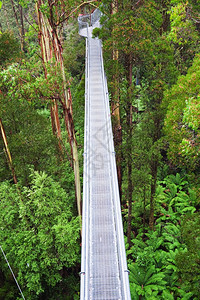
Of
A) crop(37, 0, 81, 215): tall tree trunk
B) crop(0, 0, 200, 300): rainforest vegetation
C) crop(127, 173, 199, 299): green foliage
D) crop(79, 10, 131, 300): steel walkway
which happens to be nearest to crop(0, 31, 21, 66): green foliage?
crop(0, 0, 200, 300): rainforest vegetation

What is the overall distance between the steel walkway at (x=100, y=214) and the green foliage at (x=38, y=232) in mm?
2028

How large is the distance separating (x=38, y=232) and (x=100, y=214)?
3.38m

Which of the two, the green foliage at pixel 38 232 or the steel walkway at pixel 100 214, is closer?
the steel walkway at pixel 100 214

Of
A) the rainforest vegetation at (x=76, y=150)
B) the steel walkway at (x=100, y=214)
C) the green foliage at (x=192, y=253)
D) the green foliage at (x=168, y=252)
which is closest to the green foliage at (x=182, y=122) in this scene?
the rainforest vegetation at (x=76, y=150)

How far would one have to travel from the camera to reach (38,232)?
8742 mm

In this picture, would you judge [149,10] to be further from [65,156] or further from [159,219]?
Result: [159,219]

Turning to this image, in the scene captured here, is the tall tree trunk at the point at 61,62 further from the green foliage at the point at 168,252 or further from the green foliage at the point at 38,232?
the green foliage at the point at 168,252

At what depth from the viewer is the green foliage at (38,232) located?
847 centimetres

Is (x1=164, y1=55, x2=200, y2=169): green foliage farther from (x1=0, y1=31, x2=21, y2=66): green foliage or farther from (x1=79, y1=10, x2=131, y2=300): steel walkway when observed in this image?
(x1=0, y1=31, x2=21, y2=66): green foliage

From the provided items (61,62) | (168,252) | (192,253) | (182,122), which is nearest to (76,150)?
(61,62)

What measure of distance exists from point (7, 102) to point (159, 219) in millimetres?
8673

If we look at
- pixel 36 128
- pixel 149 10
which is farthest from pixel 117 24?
pixel 36 128

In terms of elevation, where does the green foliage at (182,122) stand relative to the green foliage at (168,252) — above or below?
above

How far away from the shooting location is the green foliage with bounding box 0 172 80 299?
27.8ft
